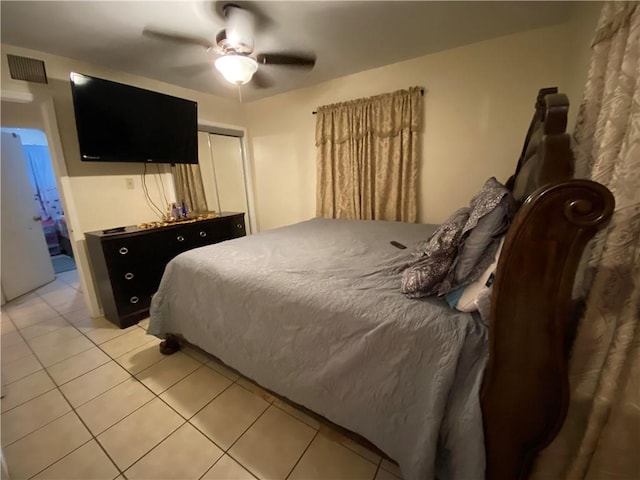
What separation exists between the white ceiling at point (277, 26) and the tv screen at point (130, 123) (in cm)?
33

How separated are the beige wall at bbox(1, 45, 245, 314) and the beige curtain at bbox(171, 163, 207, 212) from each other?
0.33 feet

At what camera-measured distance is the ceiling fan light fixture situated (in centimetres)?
174

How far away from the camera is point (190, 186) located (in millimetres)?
3334

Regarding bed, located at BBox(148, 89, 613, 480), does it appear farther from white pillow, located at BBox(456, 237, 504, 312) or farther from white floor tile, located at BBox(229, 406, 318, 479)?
white floor tile, located at BBox(229, 406, 318, 479)

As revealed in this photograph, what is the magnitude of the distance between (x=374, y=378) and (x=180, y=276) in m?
1.37

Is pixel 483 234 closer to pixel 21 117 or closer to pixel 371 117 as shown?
pixel 371 117

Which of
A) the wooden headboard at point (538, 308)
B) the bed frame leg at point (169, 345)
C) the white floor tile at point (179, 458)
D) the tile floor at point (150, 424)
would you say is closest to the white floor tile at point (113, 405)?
the tile floor at point (150, 424)

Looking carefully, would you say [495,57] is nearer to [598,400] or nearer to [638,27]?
[638,27]

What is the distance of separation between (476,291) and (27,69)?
353 centimetres

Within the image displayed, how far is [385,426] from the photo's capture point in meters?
0.98

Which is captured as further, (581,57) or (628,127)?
(581,57)

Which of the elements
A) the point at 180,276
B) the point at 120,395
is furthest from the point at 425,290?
the point at 120,395

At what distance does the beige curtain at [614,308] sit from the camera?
67 cm

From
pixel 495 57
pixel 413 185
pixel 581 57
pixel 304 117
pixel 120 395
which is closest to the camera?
pixel 120 395
